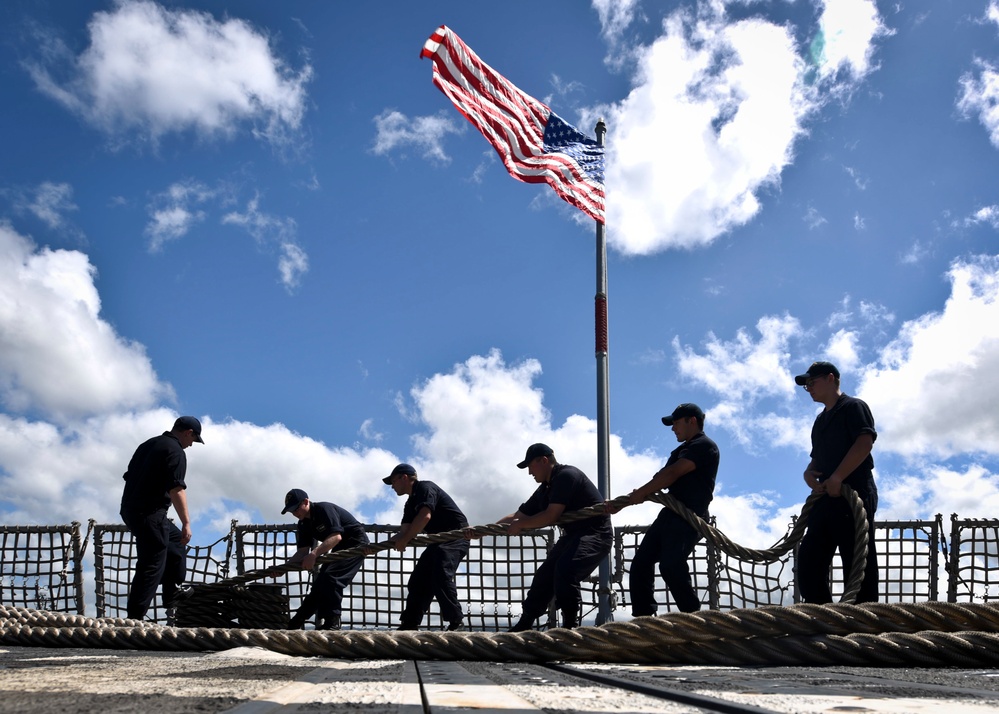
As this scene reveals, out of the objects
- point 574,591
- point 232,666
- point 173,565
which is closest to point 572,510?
point 574,591

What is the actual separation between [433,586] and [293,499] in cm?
140

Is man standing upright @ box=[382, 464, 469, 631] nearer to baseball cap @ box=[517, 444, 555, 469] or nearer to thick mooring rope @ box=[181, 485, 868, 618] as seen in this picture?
thick mooring rope @ box=[181, 485, 868, 618]

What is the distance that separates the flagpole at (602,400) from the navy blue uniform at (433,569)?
5.04 ft

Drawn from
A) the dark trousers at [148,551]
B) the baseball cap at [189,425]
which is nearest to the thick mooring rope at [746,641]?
the dark trousers at [148,551]

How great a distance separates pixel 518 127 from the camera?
945 cm

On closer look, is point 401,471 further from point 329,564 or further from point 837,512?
point 837,512

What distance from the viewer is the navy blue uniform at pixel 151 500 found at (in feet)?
17.1

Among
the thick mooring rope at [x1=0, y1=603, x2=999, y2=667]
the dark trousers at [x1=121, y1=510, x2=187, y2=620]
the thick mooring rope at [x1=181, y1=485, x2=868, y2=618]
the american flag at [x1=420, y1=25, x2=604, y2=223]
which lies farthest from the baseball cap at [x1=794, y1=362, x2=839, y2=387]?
the american flag at [x1=420, y1=25, x2=604, y2=223]

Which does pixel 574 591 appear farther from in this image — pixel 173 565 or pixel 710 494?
pixel 173 565

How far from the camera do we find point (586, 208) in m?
9.41

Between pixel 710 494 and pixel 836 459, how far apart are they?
78 cm

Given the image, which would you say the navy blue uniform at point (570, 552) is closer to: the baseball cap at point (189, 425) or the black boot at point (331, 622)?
the black boot at point (331, 622)

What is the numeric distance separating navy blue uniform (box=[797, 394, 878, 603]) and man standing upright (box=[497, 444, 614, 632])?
4.37 ft

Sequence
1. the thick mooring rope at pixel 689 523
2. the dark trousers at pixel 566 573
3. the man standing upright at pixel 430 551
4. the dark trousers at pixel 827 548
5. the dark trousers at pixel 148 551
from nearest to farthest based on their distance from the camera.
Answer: the thick mooring rope at pixel 689 523 < the dark trousers at pixel 827 548 < the dark trousers at pixel 566 573 < the dark trousers at pixel 148 551 < the man standing upright at pixel 430 551
